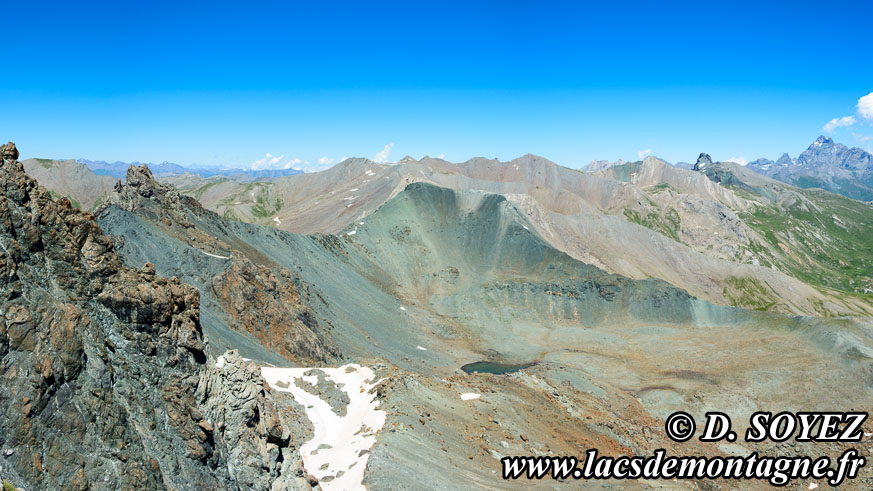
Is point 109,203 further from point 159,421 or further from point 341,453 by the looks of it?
point 159,421

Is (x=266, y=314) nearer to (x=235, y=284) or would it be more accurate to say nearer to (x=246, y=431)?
(x=235, y=284)

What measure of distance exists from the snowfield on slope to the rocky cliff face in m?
4.48

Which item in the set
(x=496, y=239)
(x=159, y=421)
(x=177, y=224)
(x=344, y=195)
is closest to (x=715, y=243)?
(x=496, y=239)

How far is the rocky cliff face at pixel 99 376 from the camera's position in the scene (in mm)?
12359

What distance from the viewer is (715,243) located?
19988 centimetres

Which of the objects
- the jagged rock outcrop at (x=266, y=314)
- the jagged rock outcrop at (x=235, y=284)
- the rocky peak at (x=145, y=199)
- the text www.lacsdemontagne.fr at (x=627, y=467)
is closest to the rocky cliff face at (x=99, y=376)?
the text www.lacsdemontagne.fr at (x=627, y=467)

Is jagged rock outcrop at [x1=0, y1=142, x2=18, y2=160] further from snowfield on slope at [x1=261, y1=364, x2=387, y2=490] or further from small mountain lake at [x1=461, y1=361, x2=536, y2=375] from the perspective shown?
small mountain lake at [x1=461, y1=361, x2=536, y2=375]

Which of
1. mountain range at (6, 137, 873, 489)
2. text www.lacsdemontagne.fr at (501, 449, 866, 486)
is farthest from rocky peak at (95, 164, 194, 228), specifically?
text www.lacsdemontagne.fr at (501, 449, 866, 486)

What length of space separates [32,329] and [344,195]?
18360 cm

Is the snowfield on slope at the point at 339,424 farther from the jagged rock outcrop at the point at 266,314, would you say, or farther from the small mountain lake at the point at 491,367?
the small mountain lake at the point at 491,367

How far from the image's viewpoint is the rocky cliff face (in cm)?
1236

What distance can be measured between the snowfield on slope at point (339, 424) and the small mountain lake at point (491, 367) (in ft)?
98.1

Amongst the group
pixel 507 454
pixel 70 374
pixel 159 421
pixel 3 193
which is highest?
pixel 3 193

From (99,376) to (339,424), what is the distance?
18.3m
